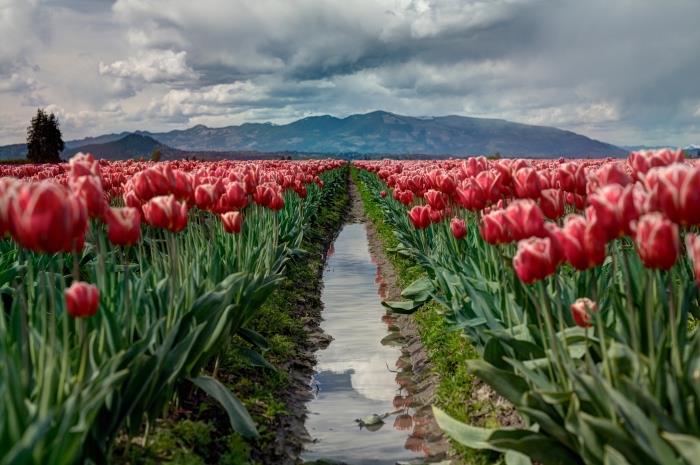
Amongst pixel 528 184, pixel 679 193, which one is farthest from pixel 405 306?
pixel 679 193

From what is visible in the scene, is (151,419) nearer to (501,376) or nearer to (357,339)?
(501,376)

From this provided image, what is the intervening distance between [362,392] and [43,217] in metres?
4.39

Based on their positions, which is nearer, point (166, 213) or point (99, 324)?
point (99, 324)

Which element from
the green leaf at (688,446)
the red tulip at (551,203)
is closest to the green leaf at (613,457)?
the green leaf at (688,446)

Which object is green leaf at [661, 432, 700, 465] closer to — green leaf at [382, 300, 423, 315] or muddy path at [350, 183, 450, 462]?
muddy path at [350, 183, 450, 462]

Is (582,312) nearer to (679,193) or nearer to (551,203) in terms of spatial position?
(679,193)

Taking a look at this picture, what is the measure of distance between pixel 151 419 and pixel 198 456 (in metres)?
0.38

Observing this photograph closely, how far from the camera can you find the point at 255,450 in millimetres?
5047

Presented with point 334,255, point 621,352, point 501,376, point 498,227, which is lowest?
point 334,255

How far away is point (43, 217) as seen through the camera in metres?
3.00

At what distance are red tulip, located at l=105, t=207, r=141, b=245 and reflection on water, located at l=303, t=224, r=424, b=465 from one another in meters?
2.26

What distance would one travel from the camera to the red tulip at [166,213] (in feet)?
15.0

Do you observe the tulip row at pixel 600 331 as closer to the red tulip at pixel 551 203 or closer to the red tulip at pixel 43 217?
the red tulip at pixel 551 203

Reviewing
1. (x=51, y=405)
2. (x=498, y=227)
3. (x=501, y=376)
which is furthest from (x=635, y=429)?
(x=51, y=405)
